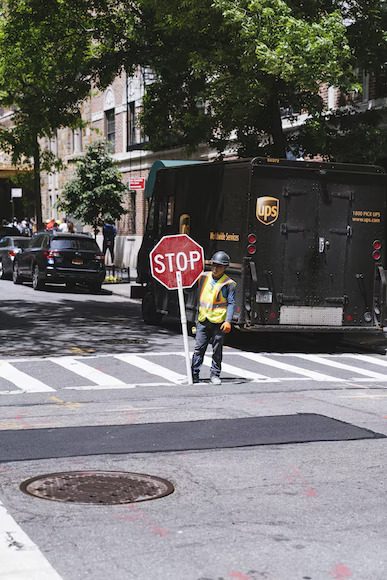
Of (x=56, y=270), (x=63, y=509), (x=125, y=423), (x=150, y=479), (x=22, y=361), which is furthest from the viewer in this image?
(x=56, y=270)

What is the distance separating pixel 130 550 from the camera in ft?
19.0

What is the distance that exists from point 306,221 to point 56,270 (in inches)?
536

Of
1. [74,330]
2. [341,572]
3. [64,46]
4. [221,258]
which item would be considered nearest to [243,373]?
[221,258]

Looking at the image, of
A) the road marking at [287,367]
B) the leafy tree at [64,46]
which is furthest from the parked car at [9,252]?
the road marking at [287,367]

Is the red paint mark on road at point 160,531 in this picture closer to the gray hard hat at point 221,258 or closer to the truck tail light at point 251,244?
the gray hard hat at point 221,258

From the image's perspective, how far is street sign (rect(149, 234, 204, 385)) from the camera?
1360cm

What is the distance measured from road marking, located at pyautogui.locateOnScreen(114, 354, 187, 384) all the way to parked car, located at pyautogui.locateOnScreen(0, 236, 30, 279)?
19.0 meters

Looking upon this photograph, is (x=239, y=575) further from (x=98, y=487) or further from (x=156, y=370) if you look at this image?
(x=156, y=370)

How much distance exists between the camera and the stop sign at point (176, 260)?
535 inches

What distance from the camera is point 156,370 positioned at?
557 inches

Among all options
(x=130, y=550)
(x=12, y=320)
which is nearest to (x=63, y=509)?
(x=130, y=550)

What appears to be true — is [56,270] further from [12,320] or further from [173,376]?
[173,376]

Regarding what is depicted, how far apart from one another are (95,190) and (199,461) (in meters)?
27.7

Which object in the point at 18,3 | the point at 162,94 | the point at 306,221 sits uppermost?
the point at 18,3
